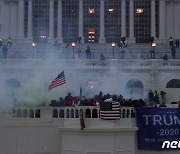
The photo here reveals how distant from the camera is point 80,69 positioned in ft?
133

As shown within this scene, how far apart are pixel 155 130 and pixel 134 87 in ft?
71.7

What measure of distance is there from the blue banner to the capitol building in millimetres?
309

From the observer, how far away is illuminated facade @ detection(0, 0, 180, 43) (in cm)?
7188

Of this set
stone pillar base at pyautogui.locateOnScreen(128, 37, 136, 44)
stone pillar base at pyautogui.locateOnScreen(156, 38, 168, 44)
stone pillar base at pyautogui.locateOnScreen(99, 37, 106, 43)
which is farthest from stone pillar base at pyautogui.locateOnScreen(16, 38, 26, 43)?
stone pillar base at pyautogui.locateOnScreen(156, 38, 168, 44)

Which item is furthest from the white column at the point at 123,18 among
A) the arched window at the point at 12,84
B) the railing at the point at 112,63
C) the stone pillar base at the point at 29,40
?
the arched window at the point at 12,84

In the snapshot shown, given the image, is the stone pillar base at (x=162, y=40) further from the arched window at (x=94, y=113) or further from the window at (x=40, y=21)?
the arched window at (x=94, y=113)

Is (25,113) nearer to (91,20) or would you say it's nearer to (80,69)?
(80,69)

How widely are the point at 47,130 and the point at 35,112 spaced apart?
927 mm

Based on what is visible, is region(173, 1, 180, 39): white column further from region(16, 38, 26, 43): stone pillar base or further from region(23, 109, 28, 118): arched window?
region(23, 109, 28, 118): arched window

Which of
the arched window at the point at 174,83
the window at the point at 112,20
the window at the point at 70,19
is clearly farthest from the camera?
the window at the point at 70,19

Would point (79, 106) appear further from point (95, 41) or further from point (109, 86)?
point (95, 41)

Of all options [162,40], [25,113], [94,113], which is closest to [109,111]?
[94,113]

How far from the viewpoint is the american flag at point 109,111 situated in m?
19.6

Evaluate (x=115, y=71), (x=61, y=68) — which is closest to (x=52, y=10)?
(x=115, y=71)
